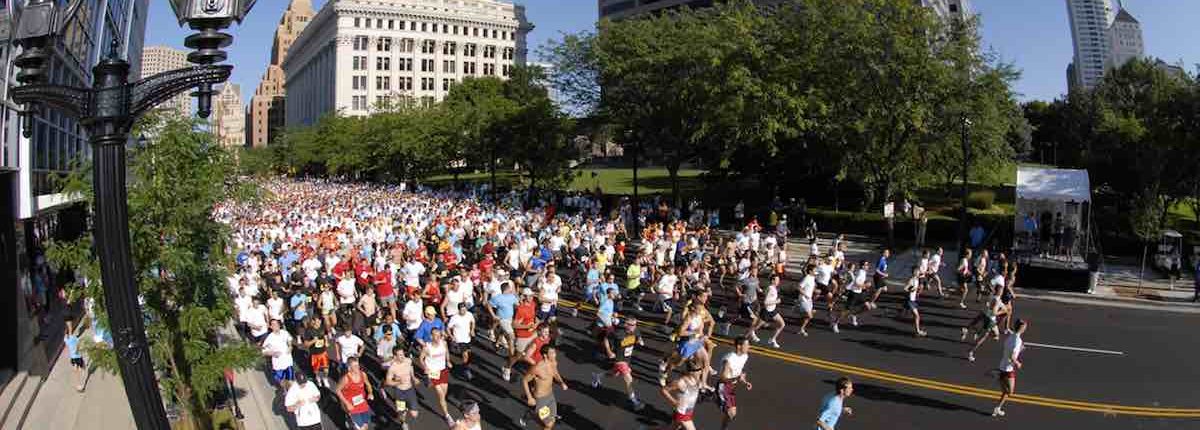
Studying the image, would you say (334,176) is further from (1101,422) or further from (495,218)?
(1101,422)

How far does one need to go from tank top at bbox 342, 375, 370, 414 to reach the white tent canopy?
22.1 metres

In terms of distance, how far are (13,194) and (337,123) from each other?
71846mm

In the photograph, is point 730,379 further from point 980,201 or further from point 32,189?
point 980,201

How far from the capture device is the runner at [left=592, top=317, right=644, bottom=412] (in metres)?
11.5

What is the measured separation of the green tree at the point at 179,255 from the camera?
343 inches

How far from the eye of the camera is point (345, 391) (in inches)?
367

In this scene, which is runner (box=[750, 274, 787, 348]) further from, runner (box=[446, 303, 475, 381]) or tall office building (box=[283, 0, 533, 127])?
tall office building (box=[283, 0, 533, 127])

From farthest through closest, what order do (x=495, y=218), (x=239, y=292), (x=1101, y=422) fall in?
(x=495, y=218) < (x=239, y=292) < (x=1101, y=422)

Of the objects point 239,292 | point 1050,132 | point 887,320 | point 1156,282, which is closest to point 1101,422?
point 887,320

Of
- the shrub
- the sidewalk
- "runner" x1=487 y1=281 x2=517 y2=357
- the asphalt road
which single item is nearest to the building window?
the shrub

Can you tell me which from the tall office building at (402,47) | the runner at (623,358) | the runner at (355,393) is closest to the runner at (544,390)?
the runner at (623,358)

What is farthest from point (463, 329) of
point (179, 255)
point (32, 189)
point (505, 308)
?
point (32, 189)

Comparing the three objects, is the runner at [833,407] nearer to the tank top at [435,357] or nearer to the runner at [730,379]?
the runner at [730,379]

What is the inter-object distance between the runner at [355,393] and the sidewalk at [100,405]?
188cm
